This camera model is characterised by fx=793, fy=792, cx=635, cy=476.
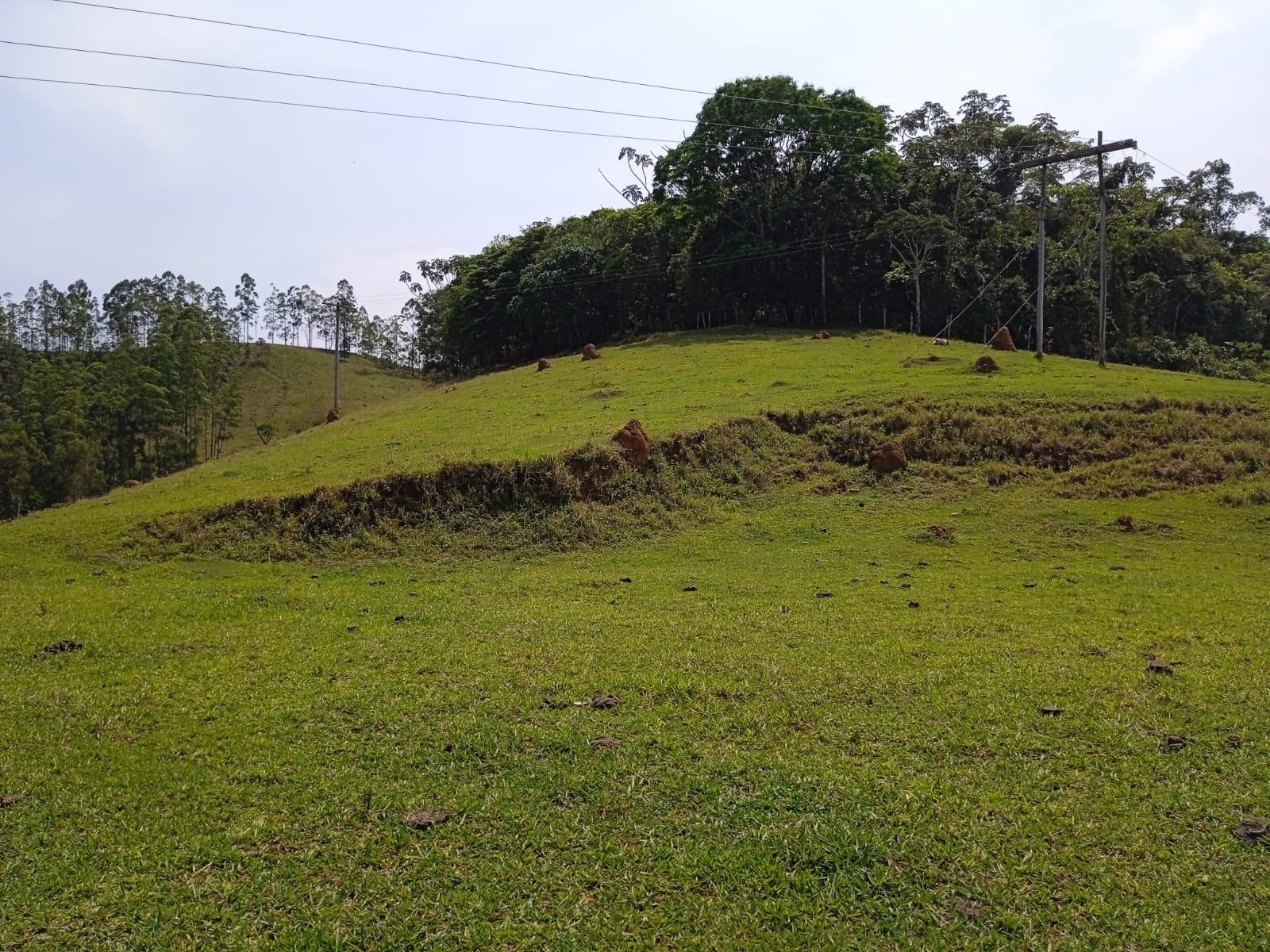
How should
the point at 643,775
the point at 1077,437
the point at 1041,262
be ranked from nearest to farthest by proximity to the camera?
the point at 643,775
the point at 1077,437
the point at 1041,262

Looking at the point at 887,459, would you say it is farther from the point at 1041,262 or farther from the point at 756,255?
the point at 756,255

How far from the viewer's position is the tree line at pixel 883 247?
146 ft

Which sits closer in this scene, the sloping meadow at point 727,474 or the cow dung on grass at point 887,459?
the sloping meadow at point 727,474

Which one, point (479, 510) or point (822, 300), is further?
point (822, 300)

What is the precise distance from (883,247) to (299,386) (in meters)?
73.8

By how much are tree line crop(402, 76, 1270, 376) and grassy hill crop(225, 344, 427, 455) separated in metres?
33.8

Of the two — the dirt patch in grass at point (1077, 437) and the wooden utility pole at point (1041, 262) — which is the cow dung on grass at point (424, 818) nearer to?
the dirt patch in grass at point (1077, 437)

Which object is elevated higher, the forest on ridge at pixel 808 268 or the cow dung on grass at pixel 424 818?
the forest on ridge at pixel 808 268

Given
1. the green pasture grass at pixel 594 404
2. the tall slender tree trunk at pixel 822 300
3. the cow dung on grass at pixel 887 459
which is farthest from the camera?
the tall slender tree trunk at pixel 822 300

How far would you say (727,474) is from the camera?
822 inches

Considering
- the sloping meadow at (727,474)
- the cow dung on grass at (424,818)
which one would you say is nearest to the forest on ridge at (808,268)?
the sloping meadow at (727,474)

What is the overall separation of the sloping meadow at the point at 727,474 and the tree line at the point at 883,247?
19.3 m

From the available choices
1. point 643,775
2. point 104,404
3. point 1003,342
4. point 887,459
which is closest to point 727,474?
point 887,459

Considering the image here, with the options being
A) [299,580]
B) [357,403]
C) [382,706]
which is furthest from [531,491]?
[357,403]
